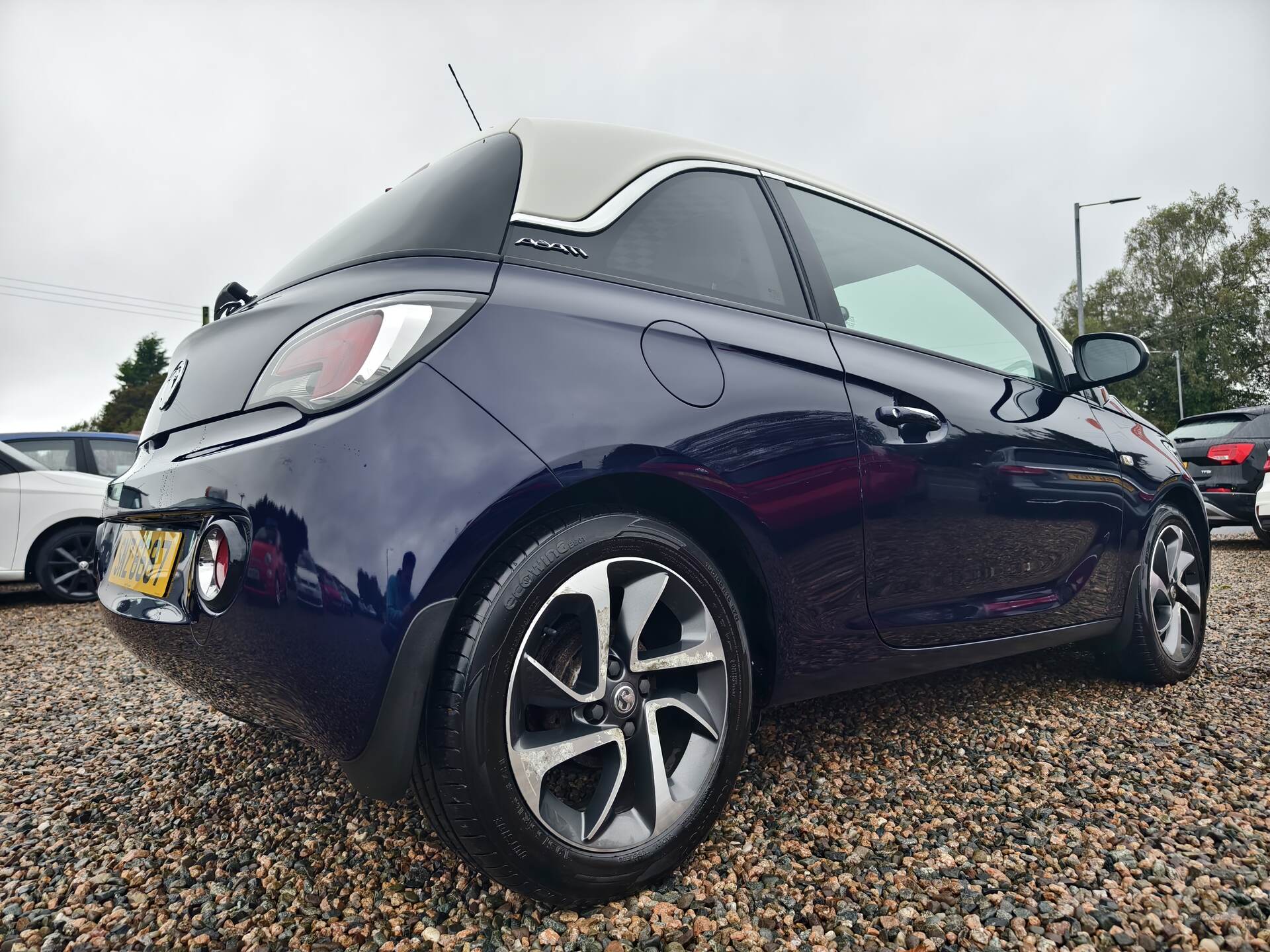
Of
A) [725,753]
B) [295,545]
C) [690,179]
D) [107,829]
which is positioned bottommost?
[107,829]

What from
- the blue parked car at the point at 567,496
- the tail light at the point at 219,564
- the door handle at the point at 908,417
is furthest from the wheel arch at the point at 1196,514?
the tail light at the point at 219,564

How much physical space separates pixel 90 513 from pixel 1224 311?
44.8 m

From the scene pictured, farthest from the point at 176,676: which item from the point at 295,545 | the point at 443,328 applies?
the point at 443,328

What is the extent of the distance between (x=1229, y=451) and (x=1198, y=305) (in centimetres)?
3710

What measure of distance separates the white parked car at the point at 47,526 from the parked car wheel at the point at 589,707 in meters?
5.96

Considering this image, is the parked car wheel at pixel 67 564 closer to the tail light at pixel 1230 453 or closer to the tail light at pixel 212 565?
the tail light at pixel 212 565

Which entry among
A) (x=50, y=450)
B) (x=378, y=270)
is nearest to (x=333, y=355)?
(x=378, y=270)

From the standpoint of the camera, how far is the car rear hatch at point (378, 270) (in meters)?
1.46

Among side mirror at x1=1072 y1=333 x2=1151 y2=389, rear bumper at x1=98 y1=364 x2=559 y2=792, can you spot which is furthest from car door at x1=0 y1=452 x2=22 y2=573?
side mirror at x1=1072 y1=333 x2=1151 y2=389

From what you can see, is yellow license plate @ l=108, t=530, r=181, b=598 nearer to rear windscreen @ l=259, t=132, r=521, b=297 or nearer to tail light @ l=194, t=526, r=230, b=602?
tail light @ l=194, t=526, r=230, b=602

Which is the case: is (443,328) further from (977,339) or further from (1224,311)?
(1224,311)

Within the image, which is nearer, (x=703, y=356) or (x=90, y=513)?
(x=703, y=356)

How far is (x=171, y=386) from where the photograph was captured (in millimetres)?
1848

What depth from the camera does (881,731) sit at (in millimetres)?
2406
